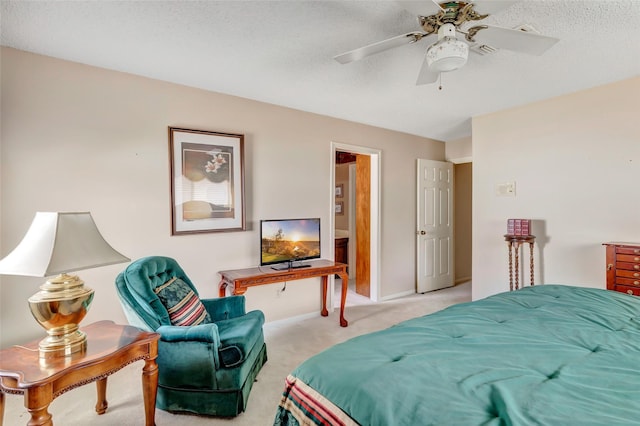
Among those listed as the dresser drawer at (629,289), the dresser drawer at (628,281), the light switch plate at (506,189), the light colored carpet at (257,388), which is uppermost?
the light switch plate at (506,189)

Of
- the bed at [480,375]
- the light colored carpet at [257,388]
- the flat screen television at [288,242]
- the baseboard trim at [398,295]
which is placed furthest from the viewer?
the baseboard trim at [398,295]

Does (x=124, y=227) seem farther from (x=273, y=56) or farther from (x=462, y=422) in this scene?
(x=462, y=422)

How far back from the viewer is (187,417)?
198 centimetres

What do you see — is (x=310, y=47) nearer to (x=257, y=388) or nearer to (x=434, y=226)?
(x=257, y=388)

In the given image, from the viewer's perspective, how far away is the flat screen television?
3205 mm

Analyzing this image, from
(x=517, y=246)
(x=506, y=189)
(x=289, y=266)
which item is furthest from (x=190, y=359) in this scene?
(x=506, y=189)

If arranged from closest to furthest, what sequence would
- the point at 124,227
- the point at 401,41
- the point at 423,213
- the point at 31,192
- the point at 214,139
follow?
the point at 401,41
the point at 31,192
the point at 124,227
the point at 214,139
the point at 423,213

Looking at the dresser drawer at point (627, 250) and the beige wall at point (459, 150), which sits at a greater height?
the beige wall at point (459, 150)

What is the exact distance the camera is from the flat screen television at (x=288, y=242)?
321 cm

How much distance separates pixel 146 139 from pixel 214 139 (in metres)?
0.59

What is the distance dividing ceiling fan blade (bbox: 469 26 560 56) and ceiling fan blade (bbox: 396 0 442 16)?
32cm

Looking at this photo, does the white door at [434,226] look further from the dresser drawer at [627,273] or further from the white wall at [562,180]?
the dresser drawer at [627,273]

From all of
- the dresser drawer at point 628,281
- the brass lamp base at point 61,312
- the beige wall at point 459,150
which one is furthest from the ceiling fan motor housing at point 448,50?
the beige wall at point 459,150

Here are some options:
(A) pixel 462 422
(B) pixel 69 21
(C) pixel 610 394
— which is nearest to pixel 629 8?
(C) pixel 610 394
